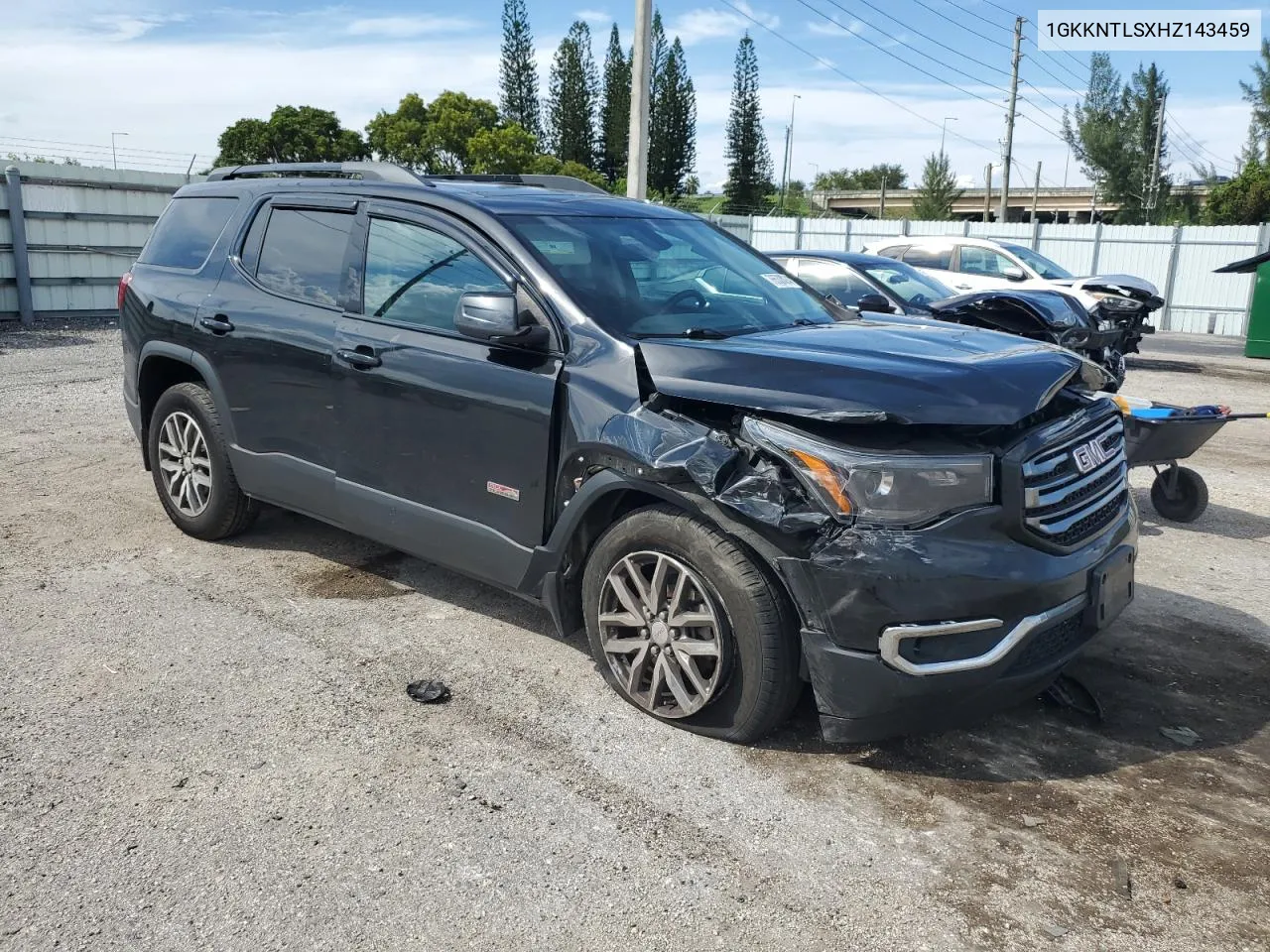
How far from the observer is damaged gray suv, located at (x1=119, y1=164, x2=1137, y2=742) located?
3219 millimetres

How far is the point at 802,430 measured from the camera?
3.33 m

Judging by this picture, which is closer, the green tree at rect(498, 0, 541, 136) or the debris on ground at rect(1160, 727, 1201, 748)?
the debris on ground at rect(1160, 727, 1201, 748)

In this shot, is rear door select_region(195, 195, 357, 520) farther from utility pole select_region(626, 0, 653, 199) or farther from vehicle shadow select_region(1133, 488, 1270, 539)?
utility pole select_region(626, 0, 653, 199)

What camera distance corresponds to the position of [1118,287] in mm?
15164

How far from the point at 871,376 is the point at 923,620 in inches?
29.8

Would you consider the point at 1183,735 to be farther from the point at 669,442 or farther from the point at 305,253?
the point at 305,253

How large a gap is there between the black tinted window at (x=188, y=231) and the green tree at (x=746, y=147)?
69.5 metres

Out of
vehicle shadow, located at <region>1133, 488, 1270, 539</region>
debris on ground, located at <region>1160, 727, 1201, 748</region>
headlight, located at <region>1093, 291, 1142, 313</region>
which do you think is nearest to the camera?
debris on ground, located at <region>1160, 727, 1201, 748</region>

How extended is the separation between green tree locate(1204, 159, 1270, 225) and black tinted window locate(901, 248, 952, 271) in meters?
32.6

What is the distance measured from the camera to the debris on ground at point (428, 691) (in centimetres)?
399

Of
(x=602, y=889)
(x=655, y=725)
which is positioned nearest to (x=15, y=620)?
(x=655, y=725)

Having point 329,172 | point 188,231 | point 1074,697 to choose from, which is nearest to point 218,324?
point 188,231

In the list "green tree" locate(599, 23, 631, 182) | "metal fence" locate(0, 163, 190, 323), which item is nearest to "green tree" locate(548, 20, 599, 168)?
"green tree" locate(599, 23, 631, 182)

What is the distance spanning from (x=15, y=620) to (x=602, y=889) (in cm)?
Result: 316
